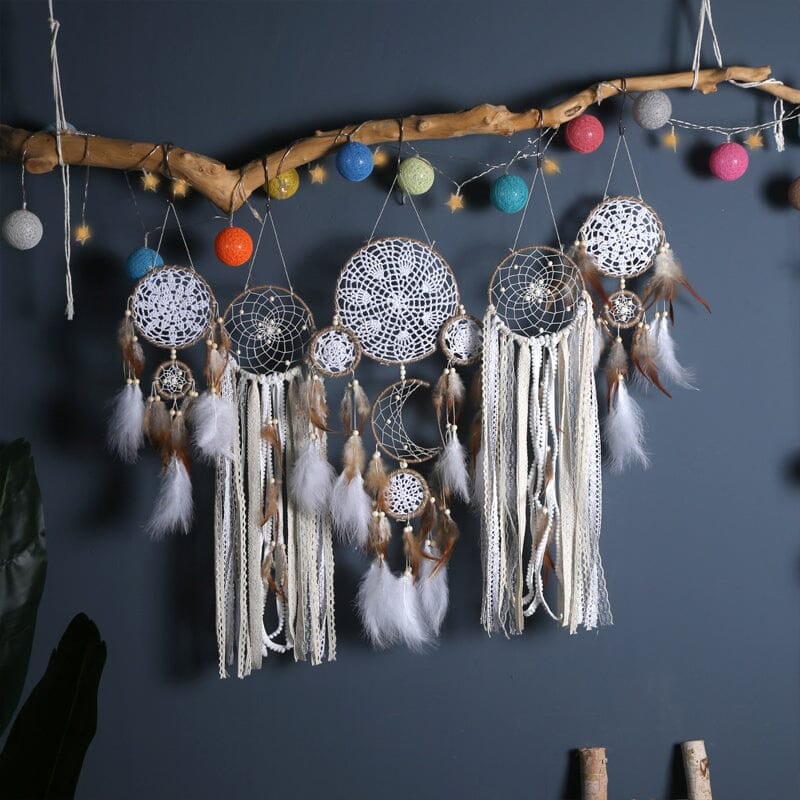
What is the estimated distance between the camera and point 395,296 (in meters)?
1.55

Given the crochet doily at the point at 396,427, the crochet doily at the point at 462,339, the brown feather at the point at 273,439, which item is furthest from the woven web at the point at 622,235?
the brown feather at the point at 273,439

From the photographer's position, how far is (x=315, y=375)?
60.7 inches

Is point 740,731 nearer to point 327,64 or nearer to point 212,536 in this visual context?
point 212,536

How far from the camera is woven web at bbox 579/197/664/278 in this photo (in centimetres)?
158

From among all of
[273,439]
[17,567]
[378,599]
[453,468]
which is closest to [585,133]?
[453,468]

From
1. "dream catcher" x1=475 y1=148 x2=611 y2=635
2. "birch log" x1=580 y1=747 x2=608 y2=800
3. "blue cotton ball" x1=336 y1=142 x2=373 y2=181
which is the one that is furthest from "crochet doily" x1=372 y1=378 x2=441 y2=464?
"birch log" x1=580 y1=747 x2=608 y2=800

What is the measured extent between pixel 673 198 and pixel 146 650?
1.22m

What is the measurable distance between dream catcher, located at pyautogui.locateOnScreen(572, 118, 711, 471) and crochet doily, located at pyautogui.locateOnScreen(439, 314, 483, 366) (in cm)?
21

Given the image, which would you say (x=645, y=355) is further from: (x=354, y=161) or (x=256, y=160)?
(x=256, y=160)

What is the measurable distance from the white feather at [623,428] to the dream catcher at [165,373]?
0.67 metres

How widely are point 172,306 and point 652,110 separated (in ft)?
2.80

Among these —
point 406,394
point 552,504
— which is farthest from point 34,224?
point 552,504

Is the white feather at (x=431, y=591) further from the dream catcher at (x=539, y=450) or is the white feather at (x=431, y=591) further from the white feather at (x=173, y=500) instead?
the white feather at (x=173, y=500)

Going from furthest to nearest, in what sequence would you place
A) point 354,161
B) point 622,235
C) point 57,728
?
point 622,235 → point 354,161 → point 57,728
